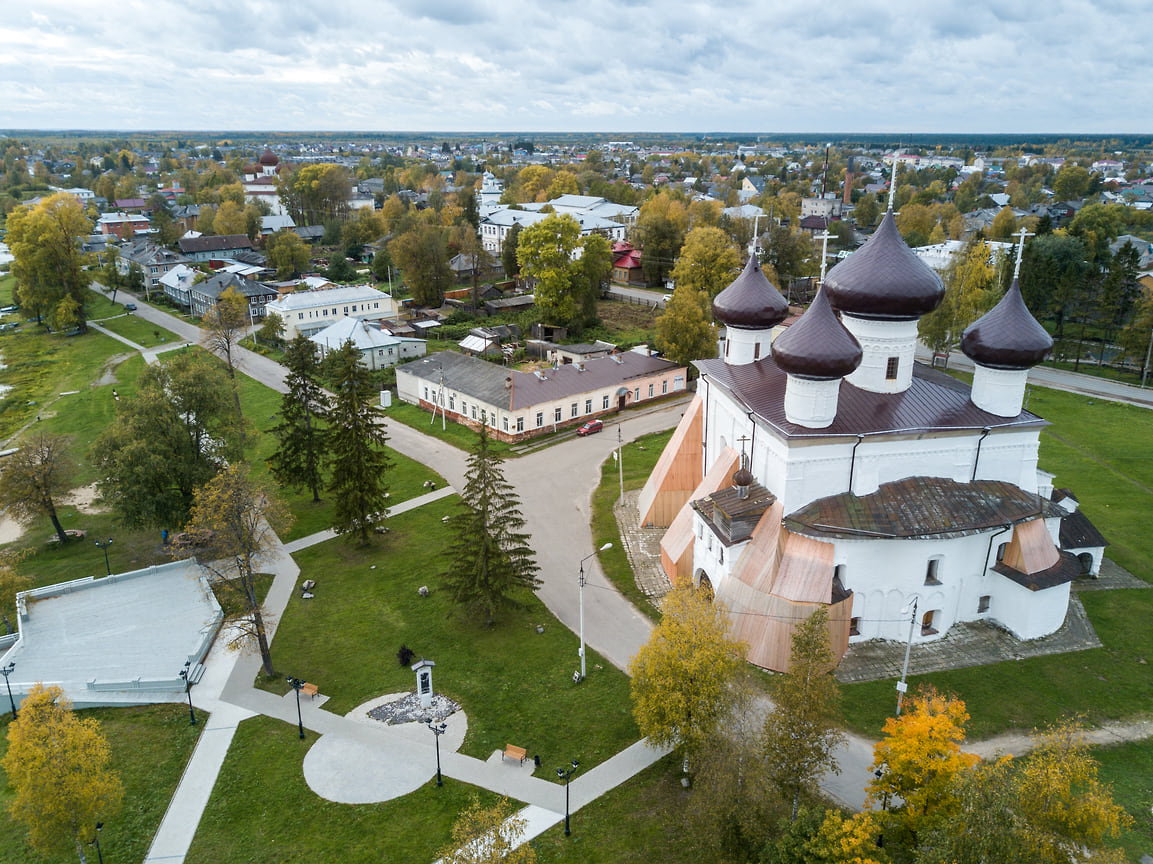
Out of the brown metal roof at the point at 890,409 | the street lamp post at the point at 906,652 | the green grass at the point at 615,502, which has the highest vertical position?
the brown metal roof at the point at 890,409

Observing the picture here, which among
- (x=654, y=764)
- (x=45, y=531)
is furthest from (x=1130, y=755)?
(x=45, y=531)

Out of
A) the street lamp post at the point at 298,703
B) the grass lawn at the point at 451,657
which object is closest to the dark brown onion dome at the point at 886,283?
the grass lawn at the point at 451,657

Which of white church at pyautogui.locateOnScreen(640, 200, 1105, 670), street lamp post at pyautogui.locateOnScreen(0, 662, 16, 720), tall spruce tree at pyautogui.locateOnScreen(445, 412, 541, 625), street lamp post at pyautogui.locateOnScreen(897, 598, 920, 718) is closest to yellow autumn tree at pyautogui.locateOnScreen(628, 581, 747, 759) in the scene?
street lamp post at pyautogui.locateOnScreen(897, 598, 920, 718)

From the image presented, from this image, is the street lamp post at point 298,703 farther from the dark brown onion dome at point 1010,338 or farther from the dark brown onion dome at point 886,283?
the dark brown onion dome at point 1010,338

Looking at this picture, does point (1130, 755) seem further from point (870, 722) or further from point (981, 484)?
point (981, 484)

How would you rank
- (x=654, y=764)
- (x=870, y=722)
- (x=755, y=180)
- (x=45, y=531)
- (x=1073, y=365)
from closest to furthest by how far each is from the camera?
(x=654, y=764), (x=870, y=722), (x=45, y=531), (x=1073, y=365), (x=755, y=180)

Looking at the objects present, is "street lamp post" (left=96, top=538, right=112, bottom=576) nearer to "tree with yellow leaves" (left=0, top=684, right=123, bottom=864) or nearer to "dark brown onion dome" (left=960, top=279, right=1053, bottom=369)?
"tree with yellow leaves" (left=0, top=684, right=123, bottom=864)

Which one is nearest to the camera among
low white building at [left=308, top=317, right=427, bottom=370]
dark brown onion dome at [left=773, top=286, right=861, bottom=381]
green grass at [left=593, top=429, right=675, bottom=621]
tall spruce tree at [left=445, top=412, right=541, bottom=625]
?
dark brown onion dome at [left=773, top=286, right=861, bottom=381]
